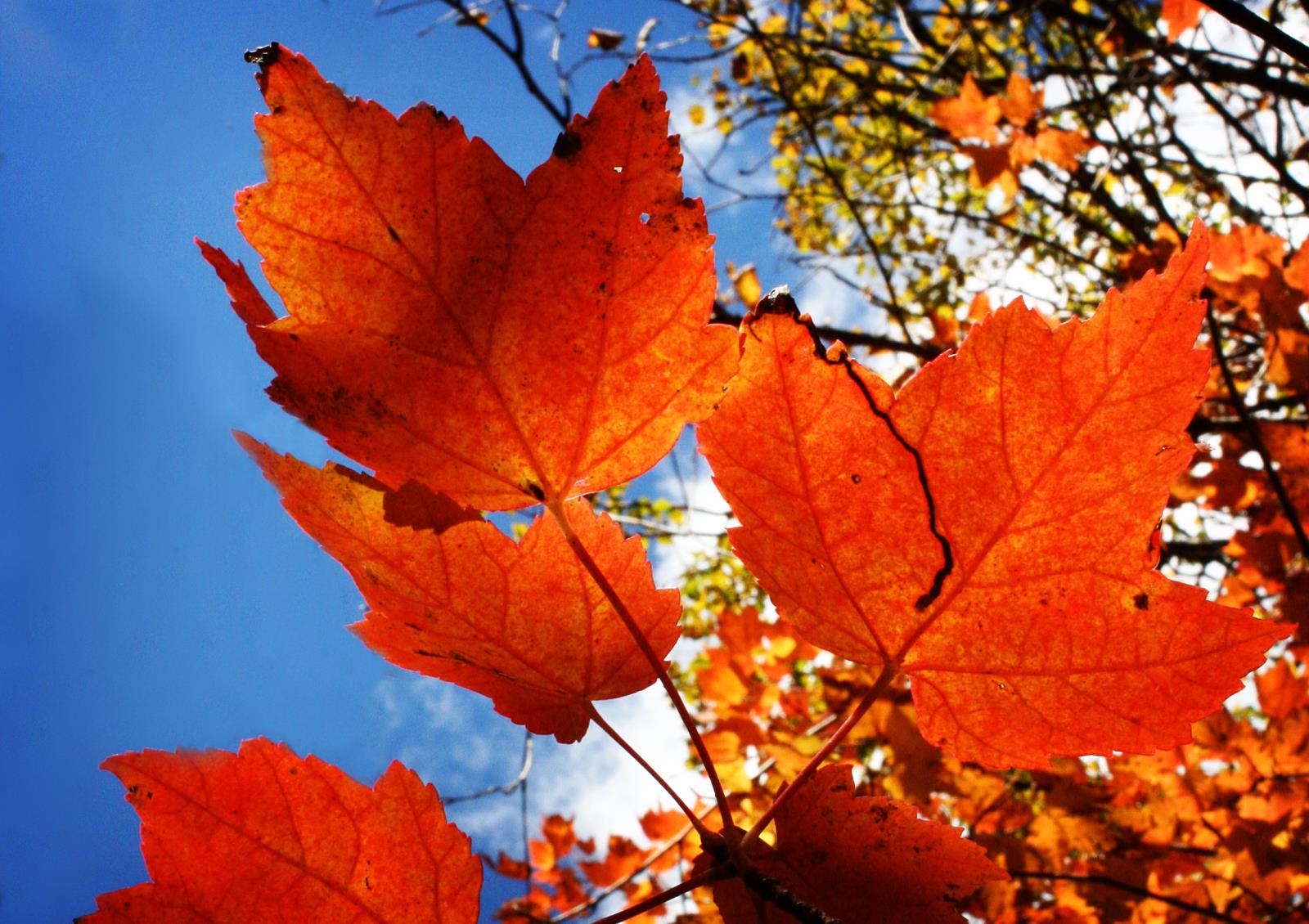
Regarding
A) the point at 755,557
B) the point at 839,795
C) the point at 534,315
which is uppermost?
the point at 534,315

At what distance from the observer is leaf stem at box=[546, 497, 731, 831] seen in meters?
0.49

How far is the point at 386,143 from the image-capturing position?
0.45m

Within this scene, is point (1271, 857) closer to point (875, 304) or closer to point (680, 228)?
point (875, 304)

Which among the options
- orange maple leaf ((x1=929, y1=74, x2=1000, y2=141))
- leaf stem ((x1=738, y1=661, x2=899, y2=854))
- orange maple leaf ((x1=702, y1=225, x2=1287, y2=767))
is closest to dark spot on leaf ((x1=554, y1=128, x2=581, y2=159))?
orange maple leaf ((x1=702, y1=225, x2=1287, y2=767))

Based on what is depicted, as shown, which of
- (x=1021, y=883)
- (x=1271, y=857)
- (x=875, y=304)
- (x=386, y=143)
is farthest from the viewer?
(x=875, y=304)

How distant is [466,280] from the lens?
0.47 metres

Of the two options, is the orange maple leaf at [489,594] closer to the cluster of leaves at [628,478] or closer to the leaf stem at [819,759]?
the cluster of leaves at [628,478]

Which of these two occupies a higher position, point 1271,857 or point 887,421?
point 887,421

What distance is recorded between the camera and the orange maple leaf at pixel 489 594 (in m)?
0.47

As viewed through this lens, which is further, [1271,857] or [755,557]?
[1271,857]

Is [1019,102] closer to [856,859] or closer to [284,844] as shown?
[856,859]

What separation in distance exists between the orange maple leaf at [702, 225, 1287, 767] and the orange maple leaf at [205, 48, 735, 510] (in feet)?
0.21

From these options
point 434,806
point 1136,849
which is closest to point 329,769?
point 434,806

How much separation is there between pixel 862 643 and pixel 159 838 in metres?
0.43
